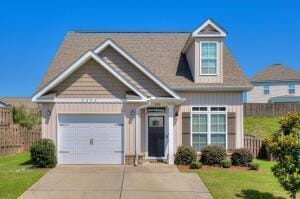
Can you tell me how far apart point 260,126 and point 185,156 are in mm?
16018

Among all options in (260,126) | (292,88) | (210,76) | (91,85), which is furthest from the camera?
(292,88)

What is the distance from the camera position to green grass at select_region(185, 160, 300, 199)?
10617 mm

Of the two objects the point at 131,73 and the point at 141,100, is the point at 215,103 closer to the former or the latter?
the point at 141,100

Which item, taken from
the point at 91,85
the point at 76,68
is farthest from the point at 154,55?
the point at 76,68

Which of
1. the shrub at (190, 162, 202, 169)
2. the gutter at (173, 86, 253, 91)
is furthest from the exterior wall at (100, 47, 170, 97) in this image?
the shrub at (190, 162, 202, 169)

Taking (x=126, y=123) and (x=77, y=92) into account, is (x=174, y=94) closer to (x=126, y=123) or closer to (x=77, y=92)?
(x=126, y=123)

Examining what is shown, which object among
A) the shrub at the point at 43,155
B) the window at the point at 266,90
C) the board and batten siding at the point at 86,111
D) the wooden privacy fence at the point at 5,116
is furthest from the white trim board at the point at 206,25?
the window at the point at 266,90

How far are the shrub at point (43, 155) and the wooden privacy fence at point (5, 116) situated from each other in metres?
9.77

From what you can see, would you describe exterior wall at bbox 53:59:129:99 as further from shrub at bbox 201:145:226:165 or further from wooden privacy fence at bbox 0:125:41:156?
wooden privacy fence at bbox 0:125:41:156

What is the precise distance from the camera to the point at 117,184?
456 inches

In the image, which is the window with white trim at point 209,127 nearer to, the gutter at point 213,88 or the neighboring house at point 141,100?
the neighboring house at point 141,100

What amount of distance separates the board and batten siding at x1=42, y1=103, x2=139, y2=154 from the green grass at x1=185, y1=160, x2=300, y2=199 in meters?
3.49

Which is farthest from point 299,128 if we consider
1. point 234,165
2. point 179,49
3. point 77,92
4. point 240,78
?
point 179,49

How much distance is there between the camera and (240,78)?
17.5 m
